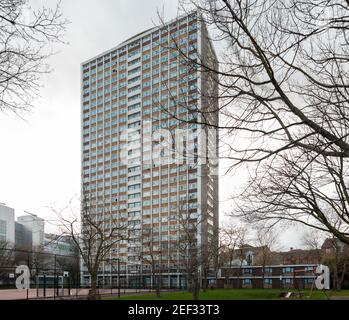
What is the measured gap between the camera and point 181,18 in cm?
720

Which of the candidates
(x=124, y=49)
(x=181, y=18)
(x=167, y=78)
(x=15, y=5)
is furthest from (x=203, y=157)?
(x=124, y=49)

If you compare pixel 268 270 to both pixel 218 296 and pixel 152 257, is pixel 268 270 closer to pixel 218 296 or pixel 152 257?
pixel 218 296

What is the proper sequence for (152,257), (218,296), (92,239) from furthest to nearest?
1. (152,257)
2. (218,296)
3. (92,239)

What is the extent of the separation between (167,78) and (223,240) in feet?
160

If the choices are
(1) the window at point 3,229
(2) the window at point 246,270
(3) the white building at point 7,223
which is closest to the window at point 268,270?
(2) the window at point 246,270

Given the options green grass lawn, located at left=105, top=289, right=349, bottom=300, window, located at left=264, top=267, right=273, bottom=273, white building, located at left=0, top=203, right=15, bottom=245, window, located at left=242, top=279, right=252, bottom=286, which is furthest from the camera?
white building, located at left=0, top=203, right=15, bottom=245

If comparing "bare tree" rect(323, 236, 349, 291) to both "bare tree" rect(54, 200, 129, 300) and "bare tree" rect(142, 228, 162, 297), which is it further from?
"bare tree" rect(54, 200, 129, 300)

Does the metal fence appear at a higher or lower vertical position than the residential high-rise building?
lower

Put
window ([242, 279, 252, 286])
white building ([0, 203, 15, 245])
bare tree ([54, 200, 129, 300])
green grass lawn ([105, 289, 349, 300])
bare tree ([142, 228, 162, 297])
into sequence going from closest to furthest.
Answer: bare tree ([54, 200, 129, 300]), green grass lawn ([105, 289, 349, 300]), bare tree ([142, 228, 162, 297]), window ([242, 279, 252, 286]), white building ([0, 203, 15, 245])

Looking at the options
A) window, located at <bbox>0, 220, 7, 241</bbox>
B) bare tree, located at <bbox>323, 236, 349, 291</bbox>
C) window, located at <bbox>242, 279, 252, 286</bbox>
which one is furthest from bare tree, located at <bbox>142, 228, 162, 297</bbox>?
window, located at <bbox>0, 220, 7, 241</bbox>

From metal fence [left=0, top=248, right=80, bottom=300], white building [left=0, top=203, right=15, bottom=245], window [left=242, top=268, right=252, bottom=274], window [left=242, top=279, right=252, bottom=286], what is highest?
white building [left=0, top=203, right=15, bottom=245]

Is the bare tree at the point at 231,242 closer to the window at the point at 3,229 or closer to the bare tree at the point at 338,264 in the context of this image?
the bare tree at the point at 338,264

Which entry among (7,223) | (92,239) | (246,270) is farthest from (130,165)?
(92,239)

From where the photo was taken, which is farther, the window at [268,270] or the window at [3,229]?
the window at [3,229]
